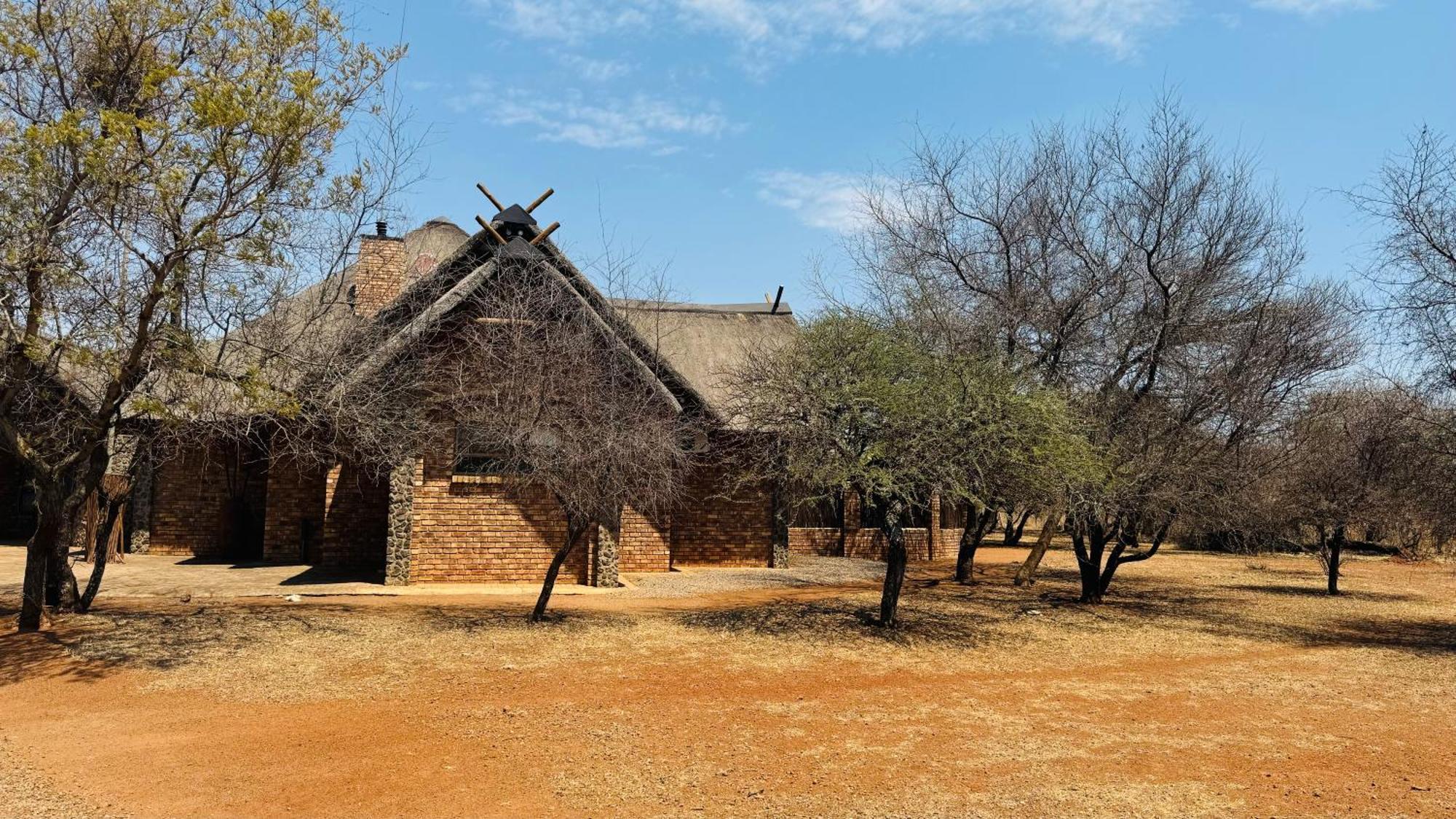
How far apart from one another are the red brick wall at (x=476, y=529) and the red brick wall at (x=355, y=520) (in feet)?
9.13

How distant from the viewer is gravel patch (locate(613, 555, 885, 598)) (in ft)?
52.1

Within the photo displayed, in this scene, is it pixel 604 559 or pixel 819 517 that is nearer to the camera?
pixel 604 559

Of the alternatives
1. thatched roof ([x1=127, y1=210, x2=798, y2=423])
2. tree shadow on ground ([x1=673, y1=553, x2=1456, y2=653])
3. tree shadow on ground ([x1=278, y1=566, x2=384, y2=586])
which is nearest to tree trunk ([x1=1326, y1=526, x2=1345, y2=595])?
tree shadow on ground ([x1=673, y1=553, x2=1456, y2=653])

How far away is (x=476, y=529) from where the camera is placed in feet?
49.0

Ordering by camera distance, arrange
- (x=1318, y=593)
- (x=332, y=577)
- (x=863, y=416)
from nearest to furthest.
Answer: (x=863, y=416)
(x=332, y=577)
(x=1318, y=593)

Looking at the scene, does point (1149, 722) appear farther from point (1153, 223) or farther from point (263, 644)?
point (1153, 223)

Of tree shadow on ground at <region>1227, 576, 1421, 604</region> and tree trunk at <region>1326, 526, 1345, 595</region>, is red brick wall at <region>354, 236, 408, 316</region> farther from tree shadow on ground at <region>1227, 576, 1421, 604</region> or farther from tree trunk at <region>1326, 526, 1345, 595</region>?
tree trunk at <region>1326, 526, 1345, 595</region>

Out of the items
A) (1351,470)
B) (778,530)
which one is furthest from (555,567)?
(1351,470)

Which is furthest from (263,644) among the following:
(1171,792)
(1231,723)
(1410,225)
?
(1410,225)

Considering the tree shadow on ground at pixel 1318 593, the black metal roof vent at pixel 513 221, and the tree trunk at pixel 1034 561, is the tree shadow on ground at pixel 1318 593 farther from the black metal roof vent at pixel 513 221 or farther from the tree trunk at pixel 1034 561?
the black metal roof vent at pixel 513 221

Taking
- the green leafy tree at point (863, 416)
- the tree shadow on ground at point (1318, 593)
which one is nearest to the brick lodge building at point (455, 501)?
the green leafy tree at point (863, 416)

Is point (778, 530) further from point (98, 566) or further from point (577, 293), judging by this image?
point (98, 566)

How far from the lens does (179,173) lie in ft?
28.7

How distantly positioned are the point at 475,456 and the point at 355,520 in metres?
3.53
